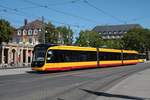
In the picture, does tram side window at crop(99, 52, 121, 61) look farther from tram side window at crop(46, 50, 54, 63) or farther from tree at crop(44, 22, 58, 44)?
tree at crop(44, 22, 58, 44)

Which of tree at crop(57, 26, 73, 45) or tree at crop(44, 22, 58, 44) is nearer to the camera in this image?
tree at crop(44, 22, 58, 44)

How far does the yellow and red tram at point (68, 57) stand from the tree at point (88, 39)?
65894 millimetres

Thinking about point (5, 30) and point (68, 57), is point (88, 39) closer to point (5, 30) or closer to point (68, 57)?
point (5, 30)

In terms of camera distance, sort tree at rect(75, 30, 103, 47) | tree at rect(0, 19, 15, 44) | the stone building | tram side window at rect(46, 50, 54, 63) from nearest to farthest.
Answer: tram side window at rect(46, 50, 54, 63)
tree at rect(0, 19, 15, 44)
the stone building
tree at rect(75, 30, 103, 47)

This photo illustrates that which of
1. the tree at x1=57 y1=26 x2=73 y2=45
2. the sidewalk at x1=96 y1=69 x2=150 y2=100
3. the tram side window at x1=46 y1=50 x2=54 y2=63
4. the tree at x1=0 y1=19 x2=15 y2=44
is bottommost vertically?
the sidewalk at x1=96 y1=69 x2=150 y2=100

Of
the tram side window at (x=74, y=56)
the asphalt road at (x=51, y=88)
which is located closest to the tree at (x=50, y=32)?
the tram side window at (x=74, y=56)

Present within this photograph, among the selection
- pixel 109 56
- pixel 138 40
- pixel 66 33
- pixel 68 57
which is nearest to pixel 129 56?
pixel 109 56

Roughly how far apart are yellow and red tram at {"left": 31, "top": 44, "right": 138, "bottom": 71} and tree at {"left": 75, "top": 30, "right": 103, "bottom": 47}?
6589 centimetres

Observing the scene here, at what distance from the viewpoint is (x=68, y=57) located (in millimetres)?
35688

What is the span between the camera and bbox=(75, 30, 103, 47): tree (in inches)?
4643

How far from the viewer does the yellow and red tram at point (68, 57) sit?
32125 millimetres

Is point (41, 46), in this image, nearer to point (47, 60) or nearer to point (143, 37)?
point (47, 60)

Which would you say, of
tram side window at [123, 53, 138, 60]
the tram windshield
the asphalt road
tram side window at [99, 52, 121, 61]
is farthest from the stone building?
the asphalt road

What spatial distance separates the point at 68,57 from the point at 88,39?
8438 centimetres
